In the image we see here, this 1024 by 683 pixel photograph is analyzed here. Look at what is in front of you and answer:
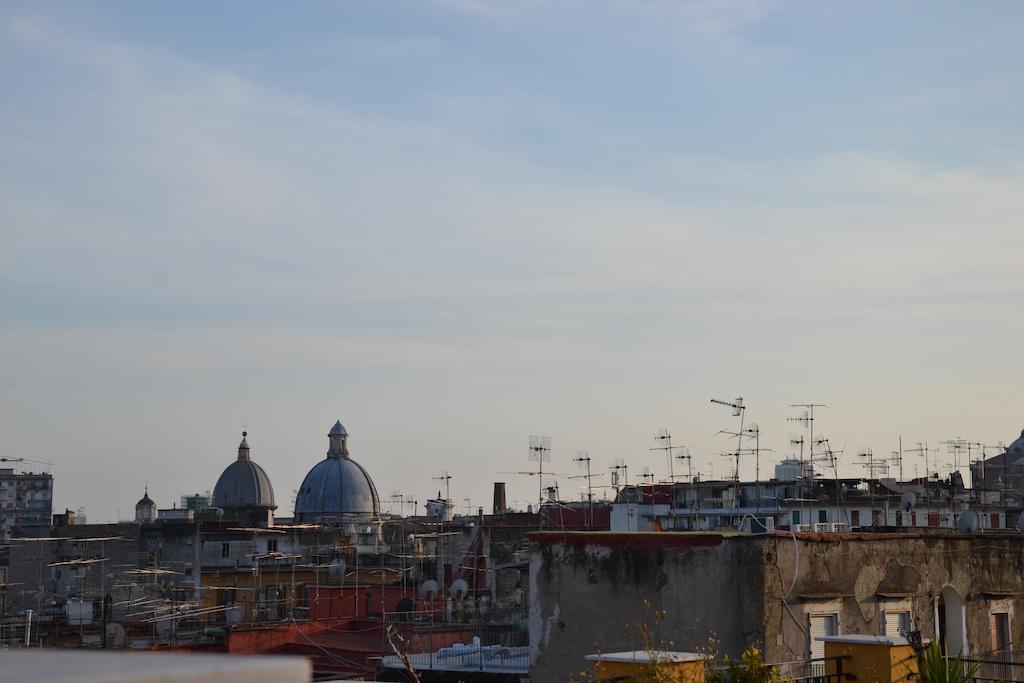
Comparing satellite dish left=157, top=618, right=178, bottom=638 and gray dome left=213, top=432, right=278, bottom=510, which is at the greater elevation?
gray dome left=213, top=432, right=278, bottom=510

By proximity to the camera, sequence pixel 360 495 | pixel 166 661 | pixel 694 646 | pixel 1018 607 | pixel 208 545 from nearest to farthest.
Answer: pixel 166 661 → pixel 694 646 → pixel 1018 607 → pixel 208 545 → pixel 360 495

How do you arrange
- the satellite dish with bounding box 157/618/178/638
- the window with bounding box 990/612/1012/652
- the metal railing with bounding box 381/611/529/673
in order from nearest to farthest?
1. the window with bounding box 990/612/1012/652
2. the metal railing with bounding box 381/611/529/673
3. the satellite dish with bounding box 157/618/178/638

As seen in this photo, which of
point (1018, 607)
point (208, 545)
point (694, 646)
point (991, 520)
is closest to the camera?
point (694, 646)

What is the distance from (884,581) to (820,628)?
1.99 meters

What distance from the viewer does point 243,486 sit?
115 meters

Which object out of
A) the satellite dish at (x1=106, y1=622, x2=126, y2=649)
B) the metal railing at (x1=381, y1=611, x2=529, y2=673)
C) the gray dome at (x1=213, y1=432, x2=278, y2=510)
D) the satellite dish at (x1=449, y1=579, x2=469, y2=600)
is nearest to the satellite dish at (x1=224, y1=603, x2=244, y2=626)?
the satellite dish at (x1=106, y1=622, x2=126, y2=649)

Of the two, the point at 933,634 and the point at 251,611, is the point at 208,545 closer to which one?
the point at 251,611

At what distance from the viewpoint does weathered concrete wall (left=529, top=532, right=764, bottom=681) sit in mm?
20344

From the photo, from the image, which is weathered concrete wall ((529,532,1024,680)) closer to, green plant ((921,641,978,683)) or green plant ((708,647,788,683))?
green plant ((921,641,978,683))

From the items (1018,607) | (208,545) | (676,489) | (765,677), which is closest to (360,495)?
(208,545)

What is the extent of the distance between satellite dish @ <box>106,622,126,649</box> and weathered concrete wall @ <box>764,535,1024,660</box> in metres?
34.3

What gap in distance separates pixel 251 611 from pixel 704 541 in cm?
4748

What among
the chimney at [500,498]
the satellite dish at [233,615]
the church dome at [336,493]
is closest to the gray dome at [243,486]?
the church dome at [336,493]

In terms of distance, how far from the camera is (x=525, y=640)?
32.2 m
